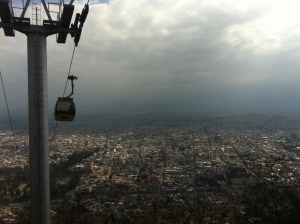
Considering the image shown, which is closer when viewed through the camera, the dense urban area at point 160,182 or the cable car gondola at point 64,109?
the cable car gondola at point 64,109

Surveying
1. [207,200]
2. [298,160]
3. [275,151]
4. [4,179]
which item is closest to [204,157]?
[275,151]

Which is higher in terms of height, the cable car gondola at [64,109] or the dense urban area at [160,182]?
the cable car gondola at [64,109]

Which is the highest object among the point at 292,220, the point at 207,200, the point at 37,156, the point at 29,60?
the point at 29,60

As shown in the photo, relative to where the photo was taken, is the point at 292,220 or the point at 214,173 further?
the point at 214,173

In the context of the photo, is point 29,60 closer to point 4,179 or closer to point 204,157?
point 4,179

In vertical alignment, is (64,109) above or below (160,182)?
above

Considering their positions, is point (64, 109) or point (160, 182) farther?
point (160, 182)

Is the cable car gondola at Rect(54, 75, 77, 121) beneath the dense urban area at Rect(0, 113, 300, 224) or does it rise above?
above

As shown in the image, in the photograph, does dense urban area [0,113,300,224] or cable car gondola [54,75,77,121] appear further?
dense urban area [0,113,300,224]
